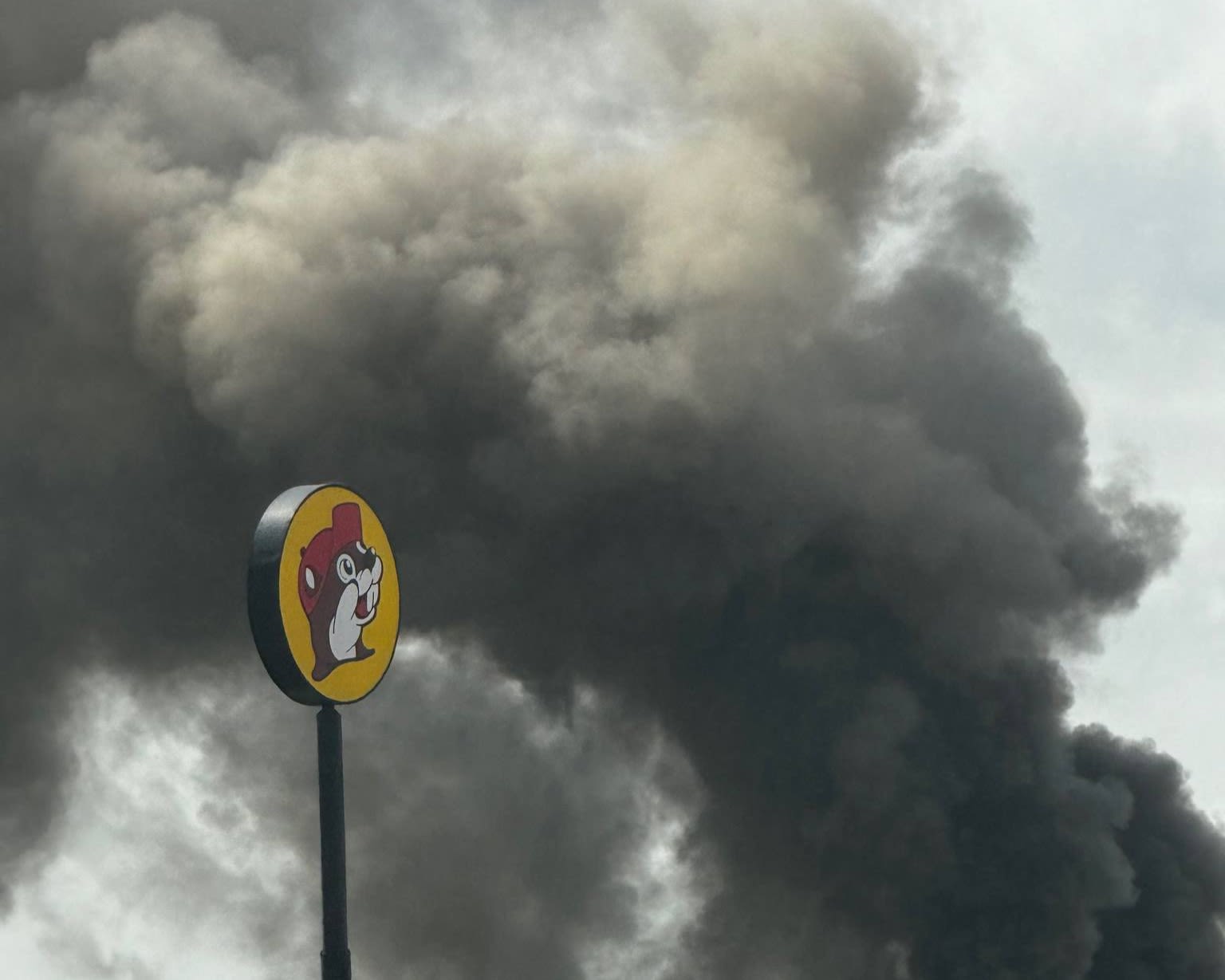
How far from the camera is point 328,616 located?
29.4 feet

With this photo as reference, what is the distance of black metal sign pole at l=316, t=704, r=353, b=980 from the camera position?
820 centimetres

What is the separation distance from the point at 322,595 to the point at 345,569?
246 mm

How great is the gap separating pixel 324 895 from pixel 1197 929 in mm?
26529

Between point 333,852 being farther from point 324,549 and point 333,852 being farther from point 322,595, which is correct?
point 324,549

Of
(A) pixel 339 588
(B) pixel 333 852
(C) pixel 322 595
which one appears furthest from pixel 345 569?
(B) pixel 333 852

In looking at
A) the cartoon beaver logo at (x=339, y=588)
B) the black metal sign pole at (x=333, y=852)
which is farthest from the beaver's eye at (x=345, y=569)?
the black metal sign pole at (x=333, y=852)

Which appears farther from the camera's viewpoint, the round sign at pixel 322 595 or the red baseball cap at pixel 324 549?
the red baseball cap at pixel 324 549

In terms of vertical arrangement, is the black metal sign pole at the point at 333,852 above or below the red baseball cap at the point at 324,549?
below

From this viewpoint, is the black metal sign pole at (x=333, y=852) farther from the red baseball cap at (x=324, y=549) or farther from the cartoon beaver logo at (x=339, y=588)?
the red baseball cap at (x=324, y=549)

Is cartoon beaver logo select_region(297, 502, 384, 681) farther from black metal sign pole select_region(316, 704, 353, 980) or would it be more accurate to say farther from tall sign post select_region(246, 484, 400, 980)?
black metal sign pole select_region(316, 704, 353, 980)

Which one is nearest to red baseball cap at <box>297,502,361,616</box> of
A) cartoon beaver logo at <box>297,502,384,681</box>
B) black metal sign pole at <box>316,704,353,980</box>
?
cartoon beaver logo at <box>297,502,384,681</box>

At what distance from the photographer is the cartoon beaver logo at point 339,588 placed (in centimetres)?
883

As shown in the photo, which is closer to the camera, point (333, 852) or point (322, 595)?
point (333, 852)

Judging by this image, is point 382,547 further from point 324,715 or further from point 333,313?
point 333,313
